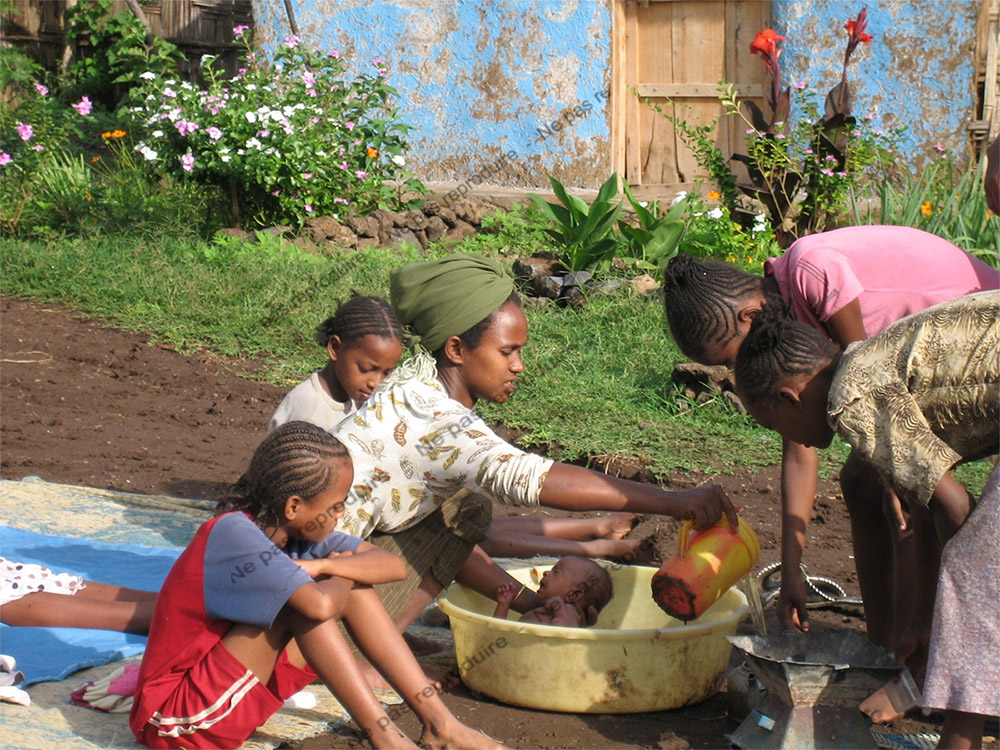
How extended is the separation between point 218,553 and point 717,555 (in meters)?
1.27

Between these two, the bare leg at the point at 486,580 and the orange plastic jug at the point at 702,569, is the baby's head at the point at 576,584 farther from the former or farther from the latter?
the orange plastic jug at the point at 702,569

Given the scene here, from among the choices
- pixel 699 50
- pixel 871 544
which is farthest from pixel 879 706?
pixel 699 50

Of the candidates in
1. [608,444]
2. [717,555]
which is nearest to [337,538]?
[717,555]

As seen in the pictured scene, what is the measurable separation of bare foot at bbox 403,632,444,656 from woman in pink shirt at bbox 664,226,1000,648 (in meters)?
1.11

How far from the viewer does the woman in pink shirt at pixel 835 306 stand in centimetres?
311

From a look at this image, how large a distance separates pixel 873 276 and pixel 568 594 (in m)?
1.30

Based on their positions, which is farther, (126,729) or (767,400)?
(126,729)

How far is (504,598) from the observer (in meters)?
3.43

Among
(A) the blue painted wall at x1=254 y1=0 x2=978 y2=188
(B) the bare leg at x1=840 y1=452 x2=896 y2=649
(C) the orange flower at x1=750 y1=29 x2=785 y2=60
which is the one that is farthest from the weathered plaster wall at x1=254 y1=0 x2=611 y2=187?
(B) the bare leg at x1=840 y1=452 x2=896 y2=649

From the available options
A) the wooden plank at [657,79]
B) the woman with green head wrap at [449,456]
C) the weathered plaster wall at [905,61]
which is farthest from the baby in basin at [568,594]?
the wooden plank at [657,79]

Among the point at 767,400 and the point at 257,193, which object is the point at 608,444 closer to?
the point at 767,400

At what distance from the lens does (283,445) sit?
2.73 metres

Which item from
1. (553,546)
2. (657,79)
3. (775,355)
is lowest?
(553,546)

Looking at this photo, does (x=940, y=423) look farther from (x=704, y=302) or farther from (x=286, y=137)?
(x=286, y=137)
